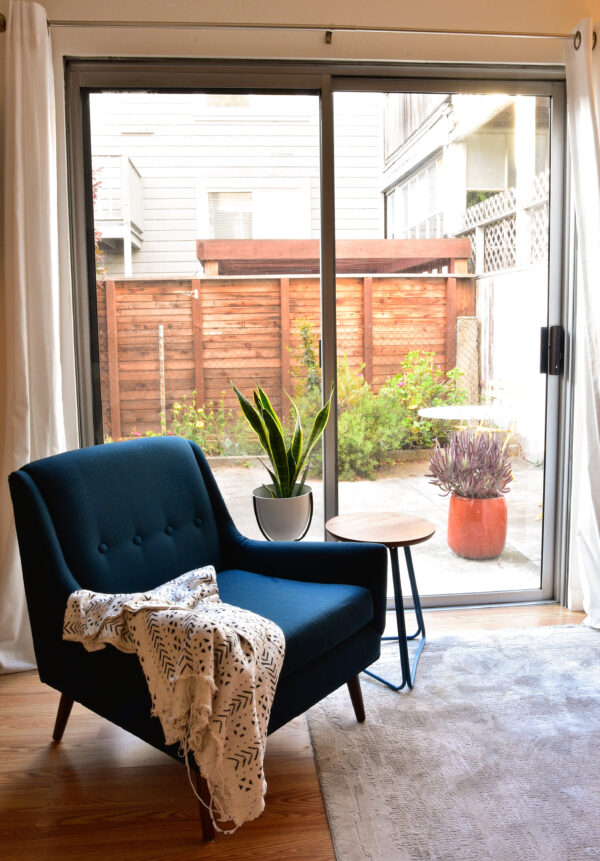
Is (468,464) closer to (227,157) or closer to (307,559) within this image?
(307,559)

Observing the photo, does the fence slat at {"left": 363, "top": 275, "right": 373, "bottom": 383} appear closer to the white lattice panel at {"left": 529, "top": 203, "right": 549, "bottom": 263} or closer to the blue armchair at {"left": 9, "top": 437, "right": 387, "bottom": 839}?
the white lattice panel at {"left": 529, "top": 203, "right": 549, "bottom": 263}

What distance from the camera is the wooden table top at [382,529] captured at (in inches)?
92.9

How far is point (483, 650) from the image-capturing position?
2.70 m

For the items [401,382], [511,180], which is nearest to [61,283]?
[401,382]

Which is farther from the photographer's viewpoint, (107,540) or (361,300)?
(361,300)

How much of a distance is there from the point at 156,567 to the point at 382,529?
79 centimetres

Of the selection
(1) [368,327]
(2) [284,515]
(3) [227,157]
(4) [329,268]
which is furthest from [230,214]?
(2) [284,515]

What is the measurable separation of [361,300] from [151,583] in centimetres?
153

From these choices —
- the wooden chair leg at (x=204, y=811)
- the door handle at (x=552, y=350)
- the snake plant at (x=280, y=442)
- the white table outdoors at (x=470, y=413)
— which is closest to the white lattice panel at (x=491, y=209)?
the door handle at (x=552, y=350)

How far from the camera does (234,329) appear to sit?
3.01 metres

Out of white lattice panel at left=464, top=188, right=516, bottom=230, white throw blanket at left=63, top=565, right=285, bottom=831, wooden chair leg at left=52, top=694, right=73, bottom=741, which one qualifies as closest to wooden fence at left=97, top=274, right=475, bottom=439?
white lattice panel at left=464, top=188, right=516, bottom=230

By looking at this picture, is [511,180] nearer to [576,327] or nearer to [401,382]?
[576,327]

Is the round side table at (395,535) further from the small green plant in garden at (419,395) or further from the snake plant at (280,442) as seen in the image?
the small green plant in garden at (419,395)

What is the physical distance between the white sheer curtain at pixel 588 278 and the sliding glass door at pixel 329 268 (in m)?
0.21
